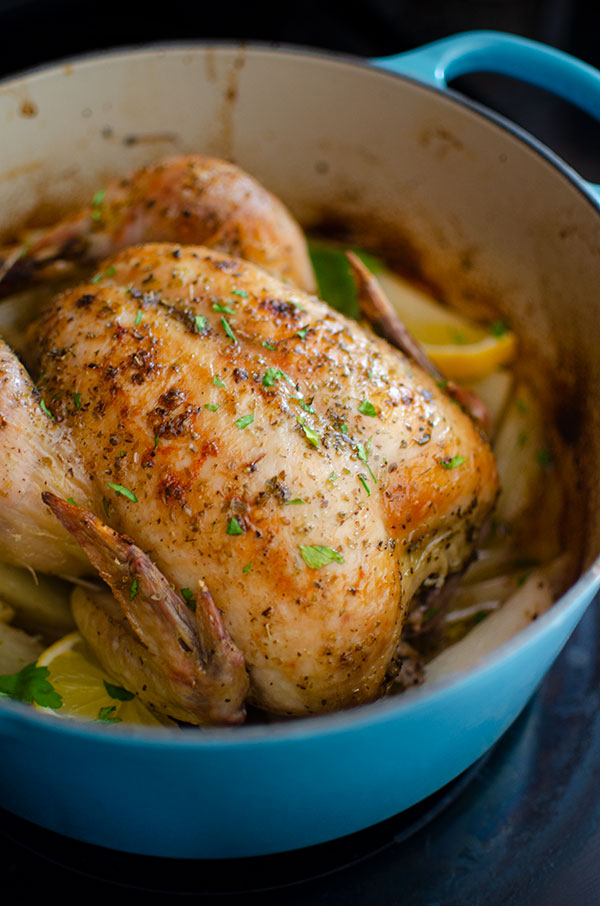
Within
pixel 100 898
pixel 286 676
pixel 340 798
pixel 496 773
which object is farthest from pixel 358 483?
pixel 100 898

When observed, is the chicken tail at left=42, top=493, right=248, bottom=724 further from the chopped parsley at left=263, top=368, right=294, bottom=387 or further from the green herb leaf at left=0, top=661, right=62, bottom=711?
the chopped parsley at left=263, top=368, right=294, bottom=387

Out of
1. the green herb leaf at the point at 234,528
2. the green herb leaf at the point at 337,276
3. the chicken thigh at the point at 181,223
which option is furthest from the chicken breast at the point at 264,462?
the green herb leaf at the point at 337,276

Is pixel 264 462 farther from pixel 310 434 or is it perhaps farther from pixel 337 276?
pixel 337 276

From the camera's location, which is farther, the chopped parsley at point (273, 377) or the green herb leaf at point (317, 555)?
the chopped parsley at point (273, 377)

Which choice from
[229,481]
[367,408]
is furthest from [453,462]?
[229,481]

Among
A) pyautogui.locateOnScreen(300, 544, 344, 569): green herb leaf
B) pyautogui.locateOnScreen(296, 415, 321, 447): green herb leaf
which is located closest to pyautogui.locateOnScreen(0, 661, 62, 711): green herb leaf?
pyautogui.locateOnScreen(300, 544, 344, 569): green herb leaf

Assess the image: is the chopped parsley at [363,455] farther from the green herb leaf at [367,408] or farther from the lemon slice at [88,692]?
the lemon slice at [88,692]

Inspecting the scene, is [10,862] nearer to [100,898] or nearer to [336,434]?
[100,898]
